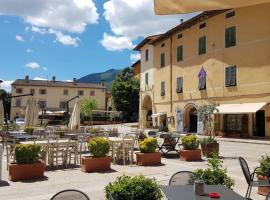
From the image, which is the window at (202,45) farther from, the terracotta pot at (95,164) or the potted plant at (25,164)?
the potted plant at (25,164)

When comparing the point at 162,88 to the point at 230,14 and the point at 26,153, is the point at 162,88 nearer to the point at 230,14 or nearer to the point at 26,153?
the point at 230,14

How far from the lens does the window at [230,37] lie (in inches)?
1086

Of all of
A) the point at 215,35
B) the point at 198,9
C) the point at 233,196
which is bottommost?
the point at 233,196

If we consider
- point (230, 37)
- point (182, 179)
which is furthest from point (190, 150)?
point (230, 37)

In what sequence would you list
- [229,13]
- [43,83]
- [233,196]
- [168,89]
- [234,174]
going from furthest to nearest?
[43,83], [168,89], [229,13], [234,174], [233,196]

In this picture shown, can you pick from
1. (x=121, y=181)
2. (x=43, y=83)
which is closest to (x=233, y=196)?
(x=121, y=181)

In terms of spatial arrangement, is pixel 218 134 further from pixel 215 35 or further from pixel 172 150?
pixel 172 150

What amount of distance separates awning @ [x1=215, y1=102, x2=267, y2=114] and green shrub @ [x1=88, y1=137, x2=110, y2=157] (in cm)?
1658

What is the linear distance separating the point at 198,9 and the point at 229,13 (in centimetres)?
2706

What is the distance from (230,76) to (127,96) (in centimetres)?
3038

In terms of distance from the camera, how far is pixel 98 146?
9852 mm

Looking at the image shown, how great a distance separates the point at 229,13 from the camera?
1114 inches

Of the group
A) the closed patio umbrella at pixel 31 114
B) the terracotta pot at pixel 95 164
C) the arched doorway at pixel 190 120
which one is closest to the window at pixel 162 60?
the arched doorway at pixel 190 120

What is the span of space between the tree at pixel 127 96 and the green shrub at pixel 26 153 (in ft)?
157
